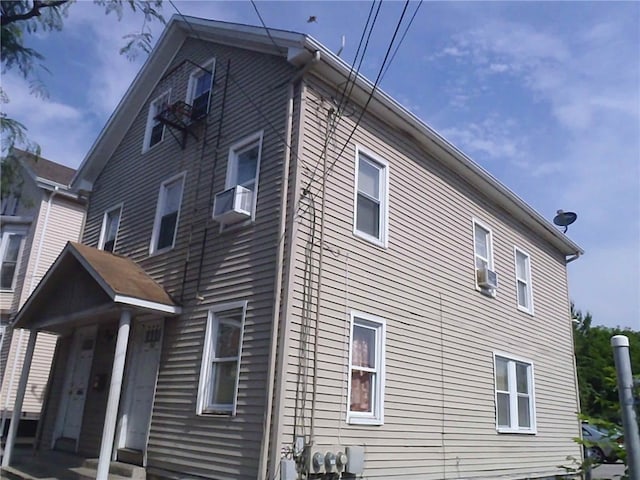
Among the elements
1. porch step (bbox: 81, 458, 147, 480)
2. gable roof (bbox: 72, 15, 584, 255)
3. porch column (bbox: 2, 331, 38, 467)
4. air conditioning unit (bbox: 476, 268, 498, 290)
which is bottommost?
porch step (bbox: 81, 458, 147, 480)

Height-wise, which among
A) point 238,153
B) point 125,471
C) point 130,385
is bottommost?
point 125,471

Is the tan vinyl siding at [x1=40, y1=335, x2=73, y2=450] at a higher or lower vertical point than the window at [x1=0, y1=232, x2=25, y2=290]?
lower

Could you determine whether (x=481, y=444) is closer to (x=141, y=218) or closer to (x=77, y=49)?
(x=141, y=218)

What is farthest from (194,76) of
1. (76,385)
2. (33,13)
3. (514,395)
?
(514,395)

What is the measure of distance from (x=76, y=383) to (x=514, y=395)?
953 cm

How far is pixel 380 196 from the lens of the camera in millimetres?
9633

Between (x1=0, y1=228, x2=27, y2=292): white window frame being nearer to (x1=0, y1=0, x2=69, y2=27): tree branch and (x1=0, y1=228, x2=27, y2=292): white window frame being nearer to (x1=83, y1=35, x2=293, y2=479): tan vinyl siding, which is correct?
(x1=83, y1=35, x2=293, y2=479): tan vinyl siding

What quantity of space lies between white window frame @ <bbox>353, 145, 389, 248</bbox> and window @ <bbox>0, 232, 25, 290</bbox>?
1364cm

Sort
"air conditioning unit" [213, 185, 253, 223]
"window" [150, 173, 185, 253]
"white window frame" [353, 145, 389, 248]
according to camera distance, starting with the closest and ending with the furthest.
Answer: "air conditioning unit" [213, 185, 253, 223], "white window frame" [353, 145, 389, 248], "window" [150, 173, 185, 253]

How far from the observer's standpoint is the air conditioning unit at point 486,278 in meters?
11.6

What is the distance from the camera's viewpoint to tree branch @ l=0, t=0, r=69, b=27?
5.44 meters

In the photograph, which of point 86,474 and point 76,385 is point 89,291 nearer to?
point 86,474

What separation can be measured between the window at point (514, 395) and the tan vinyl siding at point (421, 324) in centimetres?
25

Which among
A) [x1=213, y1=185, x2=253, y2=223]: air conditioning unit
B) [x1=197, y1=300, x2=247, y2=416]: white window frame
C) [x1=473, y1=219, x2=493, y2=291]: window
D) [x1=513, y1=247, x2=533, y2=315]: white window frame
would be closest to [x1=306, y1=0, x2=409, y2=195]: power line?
[x1=213, y1=185, x2=253, y2=223]: air conditioning unit
